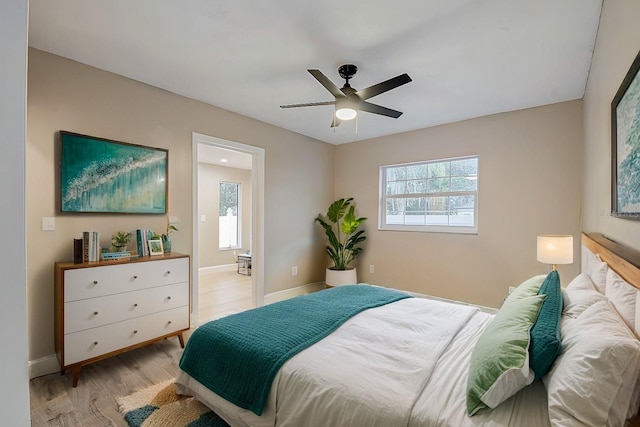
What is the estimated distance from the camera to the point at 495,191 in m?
3.70

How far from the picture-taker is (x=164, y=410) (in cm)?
191

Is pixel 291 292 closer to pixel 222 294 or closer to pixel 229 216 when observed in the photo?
pixel 222 294

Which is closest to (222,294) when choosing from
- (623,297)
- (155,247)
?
(155,247)

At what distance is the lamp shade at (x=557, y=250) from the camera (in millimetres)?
2613

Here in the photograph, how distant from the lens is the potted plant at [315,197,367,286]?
14.9 feet

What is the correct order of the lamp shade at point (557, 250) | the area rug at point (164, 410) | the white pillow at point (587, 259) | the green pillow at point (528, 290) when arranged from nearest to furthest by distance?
the green pillow at point (528, 290)
the area rug at point (164, 410)
the white pillow at point (587, 259)
the lamp shade at point (557, 250)

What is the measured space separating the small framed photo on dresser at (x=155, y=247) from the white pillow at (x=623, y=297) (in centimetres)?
314

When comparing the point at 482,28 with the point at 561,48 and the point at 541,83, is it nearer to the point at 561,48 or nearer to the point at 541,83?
the point at 561,48

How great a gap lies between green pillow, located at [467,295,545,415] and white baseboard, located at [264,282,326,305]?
3.19 m

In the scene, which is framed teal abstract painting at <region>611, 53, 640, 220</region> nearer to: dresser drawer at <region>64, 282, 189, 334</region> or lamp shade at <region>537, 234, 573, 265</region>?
lamp shade at <region>537, 234, 573, 265</region>

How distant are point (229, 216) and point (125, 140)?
439 cm

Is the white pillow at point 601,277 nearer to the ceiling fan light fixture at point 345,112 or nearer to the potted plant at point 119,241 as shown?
the ceiling fan light fixture at point 345,112

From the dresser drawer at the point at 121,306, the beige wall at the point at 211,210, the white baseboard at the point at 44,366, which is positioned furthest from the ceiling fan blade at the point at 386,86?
the beige wall at the point at 211,210

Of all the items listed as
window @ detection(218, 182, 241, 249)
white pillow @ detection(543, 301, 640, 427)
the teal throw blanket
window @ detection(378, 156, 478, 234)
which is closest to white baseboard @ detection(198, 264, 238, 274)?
window @ detection(218, 182, 241, 249)
